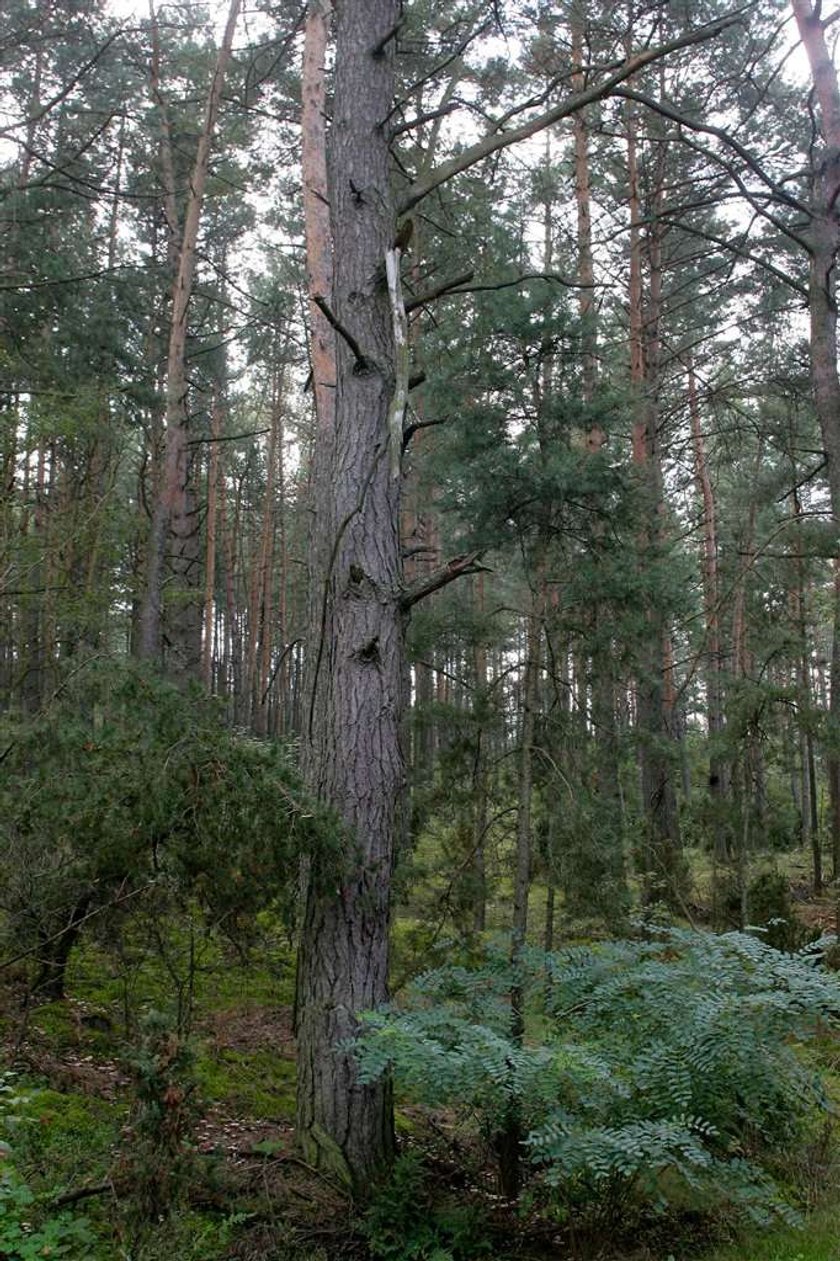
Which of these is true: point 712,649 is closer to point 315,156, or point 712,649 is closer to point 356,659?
point 315,156

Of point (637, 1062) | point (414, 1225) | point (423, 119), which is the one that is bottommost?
point (414, 1225)

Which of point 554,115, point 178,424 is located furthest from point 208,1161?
point 178,424

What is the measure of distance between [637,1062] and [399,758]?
1.85m

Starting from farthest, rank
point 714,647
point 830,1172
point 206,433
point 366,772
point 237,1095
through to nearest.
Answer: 1. point 206,433
2. point 714,647
3. point 237,1095
4. point 830,1172
5. point 366,772

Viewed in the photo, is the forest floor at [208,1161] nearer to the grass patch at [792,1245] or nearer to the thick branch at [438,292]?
the grass patch at [792,1245]

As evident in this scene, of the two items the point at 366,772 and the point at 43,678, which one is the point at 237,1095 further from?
the point at 43,678

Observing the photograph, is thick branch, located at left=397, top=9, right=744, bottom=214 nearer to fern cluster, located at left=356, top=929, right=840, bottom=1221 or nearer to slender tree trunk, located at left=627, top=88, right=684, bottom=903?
fern cluster, located at left=356, top=929, right=840, bottom=1221

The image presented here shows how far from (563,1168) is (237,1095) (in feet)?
8.84

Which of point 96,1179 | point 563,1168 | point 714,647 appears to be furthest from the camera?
point 714,647

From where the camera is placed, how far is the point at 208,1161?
4129 millimetres

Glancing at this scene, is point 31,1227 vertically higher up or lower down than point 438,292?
lower down

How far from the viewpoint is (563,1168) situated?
376cm

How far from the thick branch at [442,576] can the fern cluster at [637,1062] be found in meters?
→ 2.06

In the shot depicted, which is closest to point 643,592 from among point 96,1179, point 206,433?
point 96,1179
